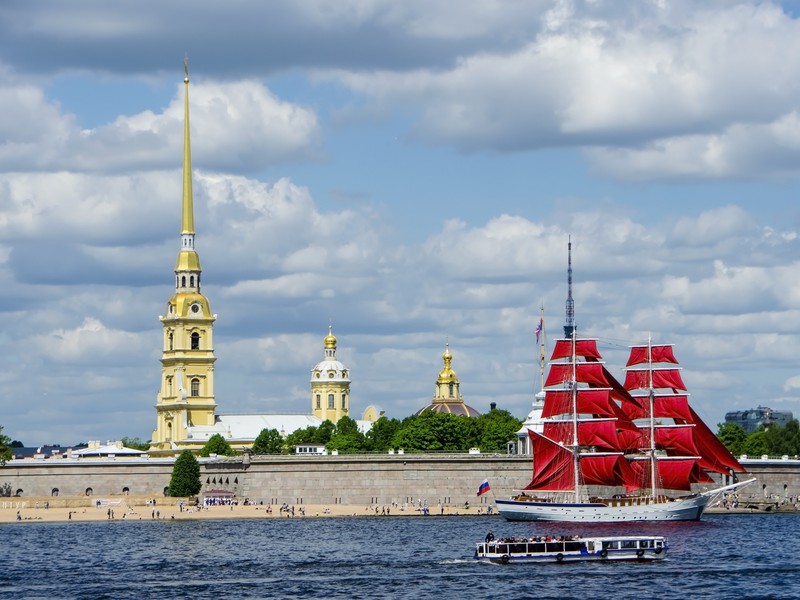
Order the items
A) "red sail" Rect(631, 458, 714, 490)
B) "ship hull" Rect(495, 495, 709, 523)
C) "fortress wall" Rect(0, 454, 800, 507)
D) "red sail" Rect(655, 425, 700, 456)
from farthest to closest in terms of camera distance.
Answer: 1. "fortress wall" Rect(0, 454, 800, 507)
2. "red sail" Rect(655, 425, 700, 456)
3. "red sail" Rect(631, 458, 714, 490)
4. "ship hull" Rect(495, 495, 709, 523)

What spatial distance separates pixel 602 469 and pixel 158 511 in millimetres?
41821

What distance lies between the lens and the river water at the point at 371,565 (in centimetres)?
8919

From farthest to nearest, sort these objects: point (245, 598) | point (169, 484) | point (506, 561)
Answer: point (169, 484)
point (506, 561)
point (245, 598)

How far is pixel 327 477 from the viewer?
555 ft

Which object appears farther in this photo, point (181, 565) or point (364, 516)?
point (364, 516)

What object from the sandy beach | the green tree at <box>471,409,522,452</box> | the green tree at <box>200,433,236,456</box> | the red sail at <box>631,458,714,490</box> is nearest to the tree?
the sandy beach

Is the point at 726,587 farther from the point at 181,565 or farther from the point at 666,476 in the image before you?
the point at 666,476

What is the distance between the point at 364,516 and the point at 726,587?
223 feet

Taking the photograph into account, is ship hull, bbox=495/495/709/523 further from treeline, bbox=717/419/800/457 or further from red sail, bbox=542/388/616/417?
treeline, bbox=717/419/800/457

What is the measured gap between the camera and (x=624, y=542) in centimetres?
10200

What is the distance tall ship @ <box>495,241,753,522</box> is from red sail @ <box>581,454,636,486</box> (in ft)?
0.24

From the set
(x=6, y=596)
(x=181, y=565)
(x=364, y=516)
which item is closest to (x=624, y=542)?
(x=181, y=565)

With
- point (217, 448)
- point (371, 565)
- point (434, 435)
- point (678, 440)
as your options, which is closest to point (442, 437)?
point (434, 435)

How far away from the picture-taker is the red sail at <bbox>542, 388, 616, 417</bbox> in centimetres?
14200
